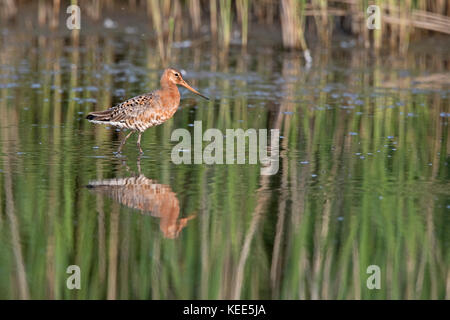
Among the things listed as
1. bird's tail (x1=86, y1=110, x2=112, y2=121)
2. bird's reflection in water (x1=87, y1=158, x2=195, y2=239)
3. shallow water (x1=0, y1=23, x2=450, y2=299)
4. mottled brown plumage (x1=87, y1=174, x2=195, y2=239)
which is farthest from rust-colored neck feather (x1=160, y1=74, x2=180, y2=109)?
mottled brown plumage (x1=87, y1=174, x2=195, y2=239)

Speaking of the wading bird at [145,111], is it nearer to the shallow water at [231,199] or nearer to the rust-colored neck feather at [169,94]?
the rust-colored neck feather at [169,94]

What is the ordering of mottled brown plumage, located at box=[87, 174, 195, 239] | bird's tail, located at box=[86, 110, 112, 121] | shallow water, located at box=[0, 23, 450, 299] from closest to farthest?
shallow water, located at box=[0, 23, 450, 299], mottled brown plumage, located at box=[87, 174, 195, 239], bird's tail, located at box=[86, 110, 112, 121]

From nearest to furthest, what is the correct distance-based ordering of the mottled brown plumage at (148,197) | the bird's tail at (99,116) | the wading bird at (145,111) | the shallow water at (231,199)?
the shallow water at (231,199), the mottled brown plumage at (148,197), the wading bird at (145,111), the bird's tail at (99,116)

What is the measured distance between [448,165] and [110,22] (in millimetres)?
11927

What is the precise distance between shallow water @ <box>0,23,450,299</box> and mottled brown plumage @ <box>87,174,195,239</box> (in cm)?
2

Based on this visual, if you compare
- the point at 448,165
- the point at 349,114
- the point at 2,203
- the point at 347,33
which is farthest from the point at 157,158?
the point at 347,33

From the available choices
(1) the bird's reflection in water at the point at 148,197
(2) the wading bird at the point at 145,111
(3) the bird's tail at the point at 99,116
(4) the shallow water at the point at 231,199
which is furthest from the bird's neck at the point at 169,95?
(1) the bird's reflection in water at the point at 148,197

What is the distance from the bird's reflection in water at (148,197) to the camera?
623cm

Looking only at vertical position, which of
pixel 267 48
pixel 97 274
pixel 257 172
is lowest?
pixel 97 274

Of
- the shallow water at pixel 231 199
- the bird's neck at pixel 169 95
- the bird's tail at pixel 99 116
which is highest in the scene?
the bird's neck at pixel 169 95

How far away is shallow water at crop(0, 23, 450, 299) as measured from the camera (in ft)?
17.6

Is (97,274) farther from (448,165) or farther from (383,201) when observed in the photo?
(448,165)

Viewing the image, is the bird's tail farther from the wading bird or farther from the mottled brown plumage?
the mottled brown plumage

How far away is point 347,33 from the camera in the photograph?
18.0 meters
